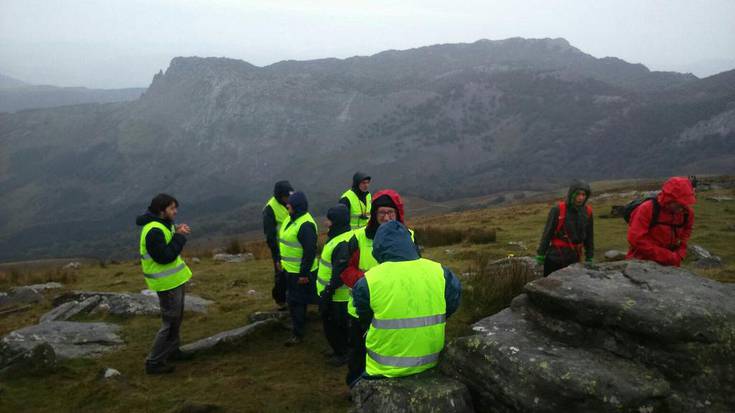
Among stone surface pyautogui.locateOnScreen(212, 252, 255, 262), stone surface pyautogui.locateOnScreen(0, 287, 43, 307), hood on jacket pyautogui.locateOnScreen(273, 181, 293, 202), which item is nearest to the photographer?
hood on jacket pyautogui.locateOnScreen(273, 181, 293, 202)

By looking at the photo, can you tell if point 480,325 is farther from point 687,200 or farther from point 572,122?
point 572,122

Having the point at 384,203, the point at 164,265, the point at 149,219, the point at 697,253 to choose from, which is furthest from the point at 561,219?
the point at 697,253

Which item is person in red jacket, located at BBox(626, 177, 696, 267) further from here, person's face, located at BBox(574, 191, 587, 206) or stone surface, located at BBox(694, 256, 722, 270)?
stone surface, located at BBox(694, 256, 722, 270)

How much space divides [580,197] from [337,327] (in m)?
3.80

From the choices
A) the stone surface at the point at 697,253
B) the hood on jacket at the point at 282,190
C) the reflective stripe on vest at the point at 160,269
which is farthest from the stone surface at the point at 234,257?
the stone surface at the point at 697,253

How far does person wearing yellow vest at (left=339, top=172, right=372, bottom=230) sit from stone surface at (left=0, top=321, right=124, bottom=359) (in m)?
4.46

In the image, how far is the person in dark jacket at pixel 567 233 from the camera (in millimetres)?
7113

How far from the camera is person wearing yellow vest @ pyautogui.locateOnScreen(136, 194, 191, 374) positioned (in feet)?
21.7

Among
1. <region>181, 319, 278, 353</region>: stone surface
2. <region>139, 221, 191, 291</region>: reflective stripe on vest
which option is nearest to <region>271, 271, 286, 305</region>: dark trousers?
<region>181, 319, 278, 353</region>: stone surface

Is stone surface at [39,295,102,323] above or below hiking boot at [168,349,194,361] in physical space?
below

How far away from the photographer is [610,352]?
173 inches

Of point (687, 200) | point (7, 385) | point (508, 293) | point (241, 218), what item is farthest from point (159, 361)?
point (241, 218)

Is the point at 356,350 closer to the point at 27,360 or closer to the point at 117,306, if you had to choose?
the point at 27,360

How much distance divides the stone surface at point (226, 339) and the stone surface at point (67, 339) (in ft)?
5.11
